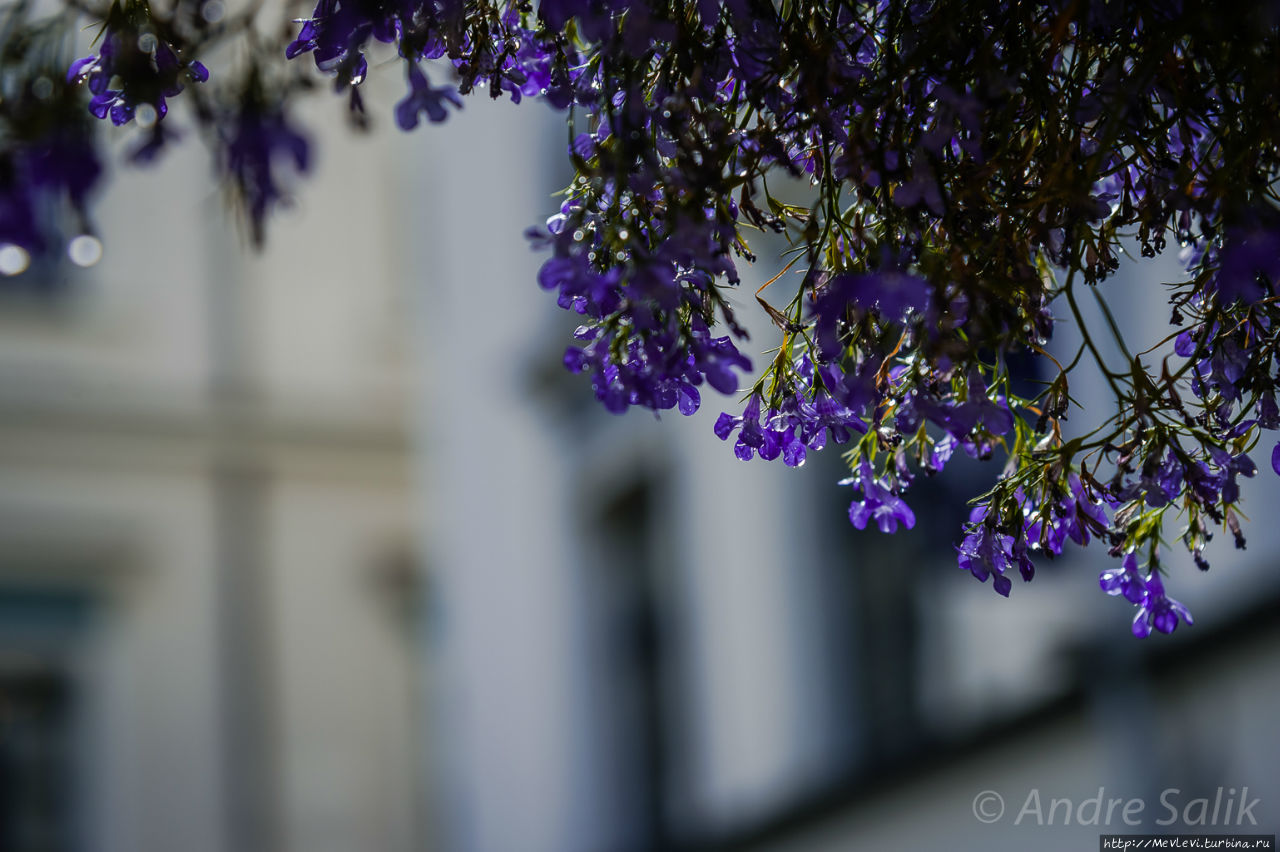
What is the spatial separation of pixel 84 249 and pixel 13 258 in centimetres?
7

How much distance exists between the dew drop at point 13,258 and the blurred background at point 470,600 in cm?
334

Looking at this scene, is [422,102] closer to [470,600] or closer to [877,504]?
[877,504]

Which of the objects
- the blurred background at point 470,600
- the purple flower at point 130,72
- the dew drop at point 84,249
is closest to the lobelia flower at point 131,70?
the purple flower at point 130,72

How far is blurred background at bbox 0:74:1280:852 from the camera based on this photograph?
4.57 m

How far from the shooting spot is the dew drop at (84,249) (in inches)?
44.6

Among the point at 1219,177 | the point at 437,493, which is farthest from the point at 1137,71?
the point at 437,493

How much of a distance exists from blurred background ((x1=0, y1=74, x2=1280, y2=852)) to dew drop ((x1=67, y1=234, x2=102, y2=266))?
10.7 ft

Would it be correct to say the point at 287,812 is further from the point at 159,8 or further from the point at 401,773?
the point at 159,8

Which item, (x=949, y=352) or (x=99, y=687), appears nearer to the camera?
(x=949, y=352)

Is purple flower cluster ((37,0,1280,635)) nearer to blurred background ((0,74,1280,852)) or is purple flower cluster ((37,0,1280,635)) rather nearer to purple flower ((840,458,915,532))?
purple flower ((840,458,915,532))

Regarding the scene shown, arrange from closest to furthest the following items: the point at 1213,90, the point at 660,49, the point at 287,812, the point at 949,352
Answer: the point at 949,352 < the point at 660,49 < the point at 1213,90 < the point at 287,812

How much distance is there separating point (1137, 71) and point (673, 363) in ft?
1.59

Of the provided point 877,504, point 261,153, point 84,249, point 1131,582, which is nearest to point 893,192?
point 877,504

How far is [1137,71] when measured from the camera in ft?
4.21
